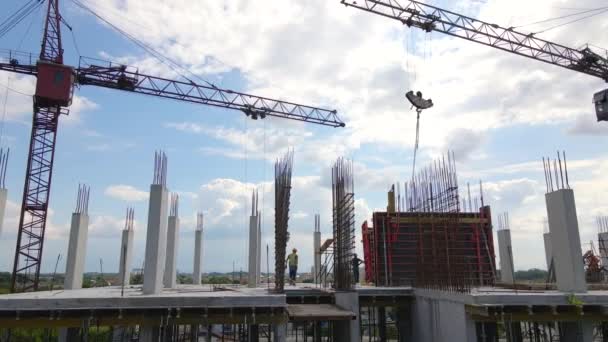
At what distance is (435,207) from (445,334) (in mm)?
4492

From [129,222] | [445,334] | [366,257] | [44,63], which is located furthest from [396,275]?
[44,63]

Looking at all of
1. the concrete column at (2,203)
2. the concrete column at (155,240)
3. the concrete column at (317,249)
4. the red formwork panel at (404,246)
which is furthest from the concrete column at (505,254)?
the concrete column at (2,203)

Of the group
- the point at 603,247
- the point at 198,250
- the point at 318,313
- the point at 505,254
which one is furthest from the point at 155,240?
the point at 603,247

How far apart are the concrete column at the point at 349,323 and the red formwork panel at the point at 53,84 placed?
2163 cm

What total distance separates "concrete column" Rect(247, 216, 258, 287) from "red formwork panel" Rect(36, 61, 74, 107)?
47.6 feet

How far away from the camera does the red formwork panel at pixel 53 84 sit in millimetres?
26186

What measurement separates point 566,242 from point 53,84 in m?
27.4

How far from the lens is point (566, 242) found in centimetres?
1323

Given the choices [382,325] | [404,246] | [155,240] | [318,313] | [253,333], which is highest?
[404,246]

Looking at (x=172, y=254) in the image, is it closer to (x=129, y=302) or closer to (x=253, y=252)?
(x=253, y=252)

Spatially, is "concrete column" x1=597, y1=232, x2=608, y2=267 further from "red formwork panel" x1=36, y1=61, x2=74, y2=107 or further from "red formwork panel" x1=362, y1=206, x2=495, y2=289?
"red formwork panel" x1=36, y1=61, x2=74, y2=107

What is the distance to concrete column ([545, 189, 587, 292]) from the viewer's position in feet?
43.1

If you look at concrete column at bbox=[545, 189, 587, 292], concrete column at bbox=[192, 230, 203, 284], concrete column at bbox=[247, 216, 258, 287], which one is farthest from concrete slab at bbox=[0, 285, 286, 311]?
concrete column at bbox=[192, 230, 203, 284]

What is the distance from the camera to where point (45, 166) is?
27.2 m
